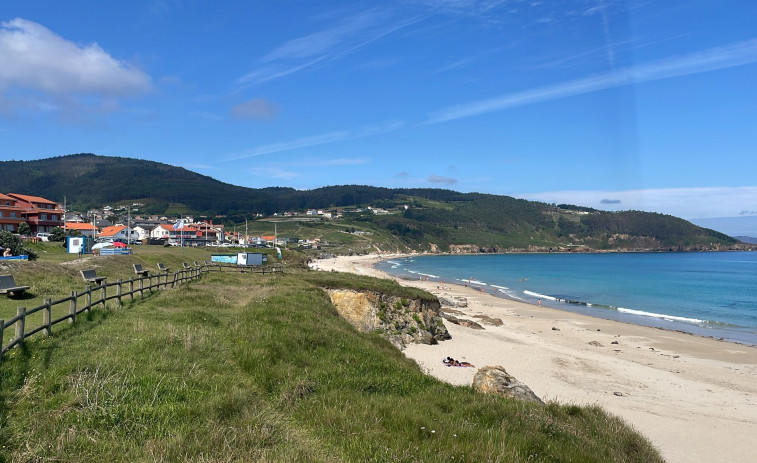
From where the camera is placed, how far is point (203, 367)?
9562 mm

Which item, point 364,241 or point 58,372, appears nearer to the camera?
point 58,372

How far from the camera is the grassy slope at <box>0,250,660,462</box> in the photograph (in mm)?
6133

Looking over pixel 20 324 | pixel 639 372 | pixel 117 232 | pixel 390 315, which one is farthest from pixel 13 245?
pixel 117 232

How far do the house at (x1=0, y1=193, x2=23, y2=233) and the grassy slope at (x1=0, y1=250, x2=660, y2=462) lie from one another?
6186 centimetres

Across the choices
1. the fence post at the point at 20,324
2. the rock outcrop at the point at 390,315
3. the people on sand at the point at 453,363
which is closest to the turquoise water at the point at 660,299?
the rock outcrop at the point at 390,315

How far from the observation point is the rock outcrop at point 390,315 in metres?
27.4

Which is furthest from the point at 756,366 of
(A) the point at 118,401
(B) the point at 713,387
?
(A) the point at 118,401

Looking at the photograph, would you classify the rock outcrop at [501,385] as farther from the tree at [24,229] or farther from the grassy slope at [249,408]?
the tree at [24,229]

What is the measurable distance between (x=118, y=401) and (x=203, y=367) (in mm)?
2515

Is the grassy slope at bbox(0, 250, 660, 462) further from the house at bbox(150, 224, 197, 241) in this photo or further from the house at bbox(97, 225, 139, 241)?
the house at bbox(150, 224, 197, 241)

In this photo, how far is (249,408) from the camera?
7.70 metres

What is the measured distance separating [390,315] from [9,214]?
59.2m

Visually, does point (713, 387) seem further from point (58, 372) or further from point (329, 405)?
point (58, 372)

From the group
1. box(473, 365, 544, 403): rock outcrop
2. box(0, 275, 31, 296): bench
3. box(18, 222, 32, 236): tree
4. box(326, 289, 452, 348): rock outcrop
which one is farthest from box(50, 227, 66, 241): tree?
box(473, 365, 544, 403): rock outcrop
